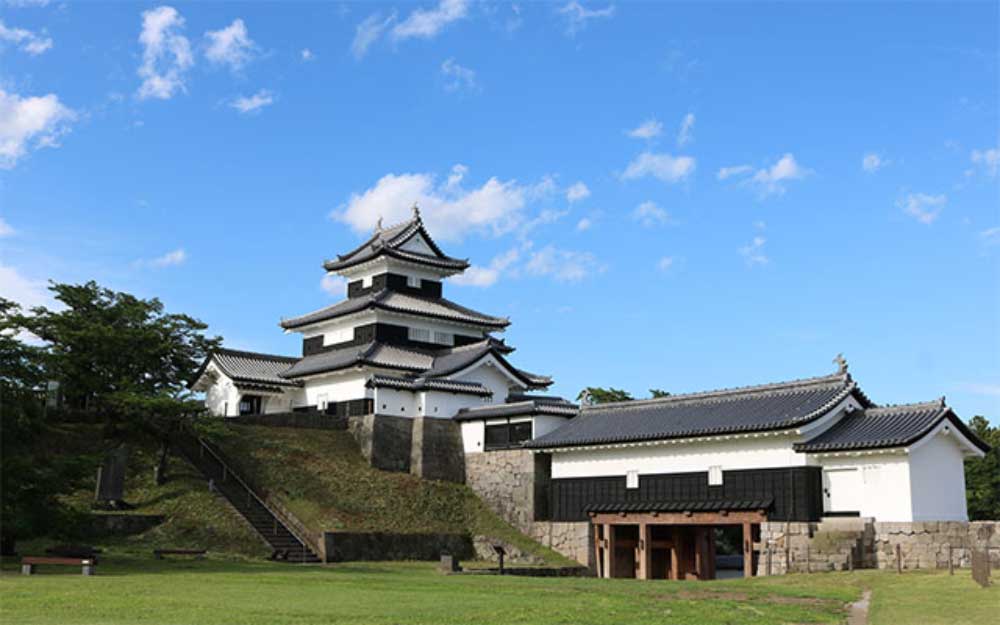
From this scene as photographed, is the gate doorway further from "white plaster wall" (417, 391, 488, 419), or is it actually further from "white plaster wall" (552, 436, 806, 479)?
"white plaster wall" (417, 391, 488, 419)


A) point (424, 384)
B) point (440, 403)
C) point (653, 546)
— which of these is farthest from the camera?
point (440, 403)

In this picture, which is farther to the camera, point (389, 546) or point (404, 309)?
point (404, 309)

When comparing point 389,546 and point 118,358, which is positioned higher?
point 118,358

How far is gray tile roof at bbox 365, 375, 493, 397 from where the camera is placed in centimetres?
4494

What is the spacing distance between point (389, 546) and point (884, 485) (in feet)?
59.4

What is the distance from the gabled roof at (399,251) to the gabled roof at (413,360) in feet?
17.5

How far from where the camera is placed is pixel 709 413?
1388 inches

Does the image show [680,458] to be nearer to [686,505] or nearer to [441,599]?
[686,505]

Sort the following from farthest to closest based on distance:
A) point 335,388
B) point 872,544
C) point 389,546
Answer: point 335,388, point 389,546, point 872,544

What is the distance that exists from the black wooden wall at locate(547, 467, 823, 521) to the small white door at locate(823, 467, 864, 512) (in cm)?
22

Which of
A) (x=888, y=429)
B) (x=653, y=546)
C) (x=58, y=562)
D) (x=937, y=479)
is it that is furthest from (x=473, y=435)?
(x=58, y=562)

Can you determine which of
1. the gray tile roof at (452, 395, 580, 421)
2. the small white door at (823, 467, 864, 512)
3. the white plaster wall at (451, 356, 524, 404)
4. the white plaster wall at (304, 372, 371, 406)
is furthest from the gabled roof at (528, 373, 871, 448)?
the white plaster wall at (304, 372, 371, 406)

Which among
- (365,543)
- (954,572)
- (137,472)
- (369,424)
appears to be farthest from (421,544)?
(954,572)

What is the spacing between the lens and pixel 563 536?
1511 inches
